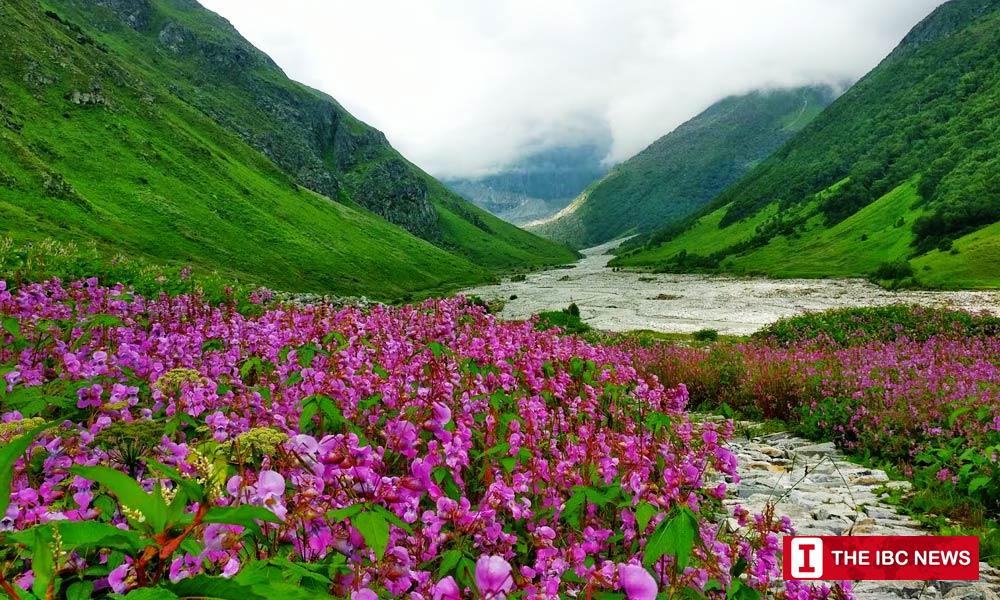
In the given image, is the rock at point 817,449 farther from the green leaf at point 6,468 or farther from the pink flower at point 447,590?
the green leaf at point 6,468

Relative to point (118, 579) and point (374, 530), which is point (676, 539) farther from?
point (118, 579)

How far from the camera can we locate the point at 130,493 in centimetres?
121

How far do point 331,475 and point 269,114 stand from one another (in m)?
200

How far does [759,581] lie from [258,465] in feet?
10.3

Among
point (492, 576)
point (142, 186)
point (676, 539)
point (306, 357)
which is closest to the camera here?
point (492, 576)

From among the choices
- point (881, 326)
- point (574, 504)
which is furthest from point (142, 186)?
point (574, 504)

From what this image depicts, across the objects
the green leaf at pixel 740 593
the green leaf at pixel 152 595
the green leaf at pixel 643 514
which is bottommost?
the green leaf at pixel 740 593

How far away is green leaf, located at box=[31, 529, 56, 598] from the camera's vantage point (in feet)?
3.93

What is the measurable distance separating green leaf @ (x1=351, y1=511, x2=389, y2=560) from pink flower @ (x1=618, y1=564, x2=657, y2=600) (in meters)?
0.93

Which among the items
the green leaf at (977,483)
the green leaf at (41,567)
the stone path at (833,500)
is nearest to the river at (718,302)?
the stone path at (833,500)

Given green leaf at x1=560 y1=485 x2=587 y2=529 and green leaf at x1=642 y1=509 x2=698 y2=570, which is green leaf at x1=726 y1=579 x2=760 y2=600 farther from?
green leaf at x1=560 y1=485 x2=587 y2=529

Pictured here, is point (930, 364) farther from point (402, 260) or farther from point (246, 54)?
point (246, 54)

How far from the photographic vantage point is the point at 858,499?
7.76 m

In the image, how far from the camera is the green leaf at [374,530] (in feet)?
6.23
